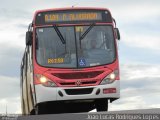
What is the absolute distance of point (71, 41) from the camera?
54.5 ft

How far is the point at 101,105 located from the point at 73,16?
9.82 feet

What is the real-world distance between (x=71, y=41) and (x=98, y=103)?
2.28 m

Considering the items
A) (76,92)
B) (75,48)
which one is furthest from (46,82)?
(75,48)

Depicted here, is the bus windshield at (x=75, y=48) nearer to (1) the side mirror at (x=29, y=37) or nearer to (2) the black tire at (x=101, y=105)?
(1) the side mirror at (x=29, y=37)

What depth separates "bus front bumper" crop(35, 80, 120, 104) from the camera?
52.3 feet

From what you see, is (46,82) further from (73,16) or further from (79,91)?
(73,16)

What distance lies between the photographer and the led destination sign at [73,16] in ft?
55.7

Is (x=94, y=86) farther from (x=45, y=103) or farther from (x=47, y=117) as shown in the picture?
(x=47, y=117)

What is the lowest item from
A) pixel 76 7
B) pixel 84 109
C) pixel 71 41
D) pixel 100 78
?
pixel 84 109

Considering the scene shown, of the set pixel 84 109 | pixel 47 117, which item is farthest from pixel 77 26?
pixel 47 117

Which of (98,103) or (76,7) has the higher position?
(76,7)

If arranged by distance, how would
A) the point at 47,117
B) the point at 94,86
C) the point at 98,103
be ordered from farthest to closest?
the point at 98,103, the point at 94,86, the point at 47,117

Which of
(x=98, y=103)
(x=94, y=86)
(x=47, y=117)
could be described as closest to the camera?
(x=47, y=117)

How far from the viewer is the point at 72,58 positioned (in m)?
16.4
